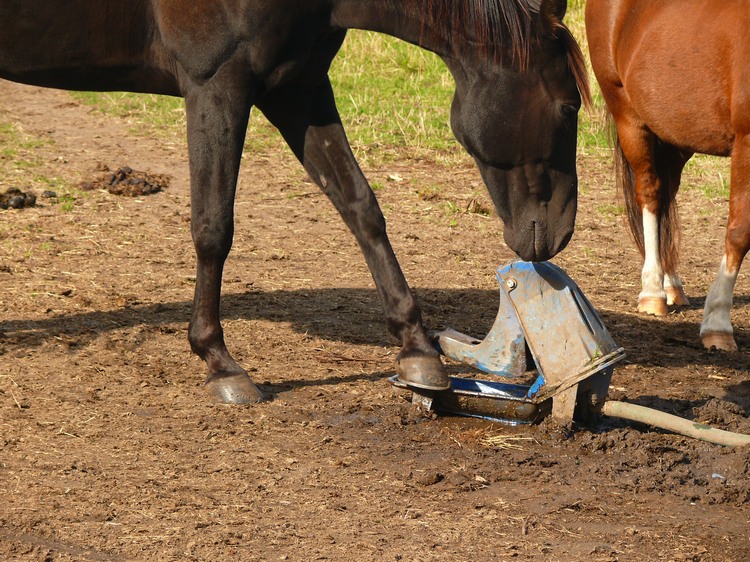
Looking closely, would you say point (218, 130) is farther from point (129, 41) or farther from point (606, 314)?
point (606, 314)

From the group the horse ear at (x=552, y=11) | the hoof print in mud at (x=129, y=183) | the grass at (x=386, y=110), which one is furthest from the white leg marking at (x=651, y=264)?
the hoof print in mud at (x=129, y=183)

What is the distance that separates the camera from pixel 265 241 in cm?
664

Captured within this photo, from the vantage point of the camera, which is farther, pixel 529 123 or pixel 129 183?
pixel 129 183

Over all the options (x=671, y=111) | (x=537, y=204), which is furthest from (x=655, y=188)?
(x=537, y=204)

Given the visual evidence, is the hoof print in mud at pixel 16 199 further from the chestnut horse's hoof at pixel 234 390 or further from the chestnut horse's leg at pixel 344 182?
the chestnut horse's hoof at pixel 234 390

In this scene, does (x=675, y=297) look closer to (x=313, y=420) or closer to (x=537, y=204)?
(x=537, y=204)

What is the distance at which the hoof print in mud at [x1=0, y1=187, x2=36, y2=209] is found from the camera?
273 inches

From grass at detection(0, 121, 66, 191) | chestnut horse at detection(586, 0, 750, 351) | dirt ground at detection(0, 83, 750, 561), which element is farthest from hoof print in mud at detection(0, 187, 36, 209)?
chestnut horse at detection(586, 0, 750, 351)

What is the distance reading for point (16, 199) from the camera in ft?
22.9

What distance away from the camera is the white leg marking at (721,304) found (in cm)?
522

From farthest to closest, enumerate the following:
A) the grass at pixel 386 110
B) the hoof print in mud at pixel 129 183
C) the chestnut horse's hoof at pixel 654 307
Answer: the grass at pixel 386 110, the hoof print in mud at pixel 129 183, the chestnut horse's hoof at pixel 654 307

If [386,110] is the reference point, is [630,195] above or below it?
above

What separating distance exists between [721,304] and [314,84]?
2.42 meters

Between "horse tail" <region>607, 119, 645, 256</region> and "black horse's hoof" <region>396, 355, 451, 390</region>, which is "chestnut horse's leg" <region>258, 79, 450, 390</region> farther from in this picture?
"horse tail" <region>607, 119, 645, 256</region>
